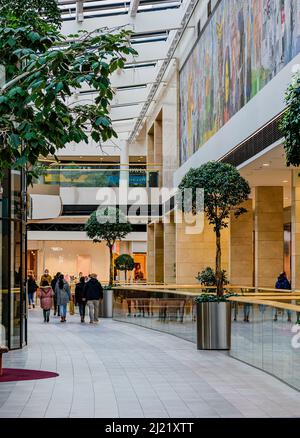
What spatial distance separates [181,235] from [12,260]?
17.9 metres

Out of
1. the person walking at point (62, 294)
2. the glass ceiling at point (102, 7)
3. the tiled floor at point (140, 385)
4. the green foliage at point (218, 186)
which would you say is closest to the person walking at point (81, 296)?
the person walking at point (62, 294)

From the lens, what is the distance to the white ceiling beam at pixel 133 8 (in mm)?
24644

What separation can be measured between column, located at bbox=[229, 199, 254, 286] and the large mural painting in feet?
10.6

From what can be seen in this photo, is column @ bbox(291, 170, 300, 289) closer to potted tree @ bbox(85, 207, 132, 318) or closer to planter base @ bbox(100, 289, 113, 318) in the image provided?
planter base @ bbox(100, 289, 113, 318)

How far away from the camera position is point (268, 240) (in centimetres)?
2614

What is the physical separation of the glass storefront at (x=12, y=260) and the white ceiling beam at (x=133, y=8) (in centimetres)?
979

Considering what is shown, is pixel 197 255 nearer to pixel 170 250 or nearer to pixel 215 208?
pixel 170 250

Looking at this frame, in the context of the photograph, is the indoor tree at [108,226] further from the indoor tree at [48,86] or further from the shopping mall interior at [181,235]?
the indoor tree at [48,86]

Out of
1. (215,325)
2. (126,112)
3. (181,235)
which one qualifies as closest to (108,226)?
(181,235)

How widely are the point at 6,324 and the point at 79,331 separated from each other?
19.9 feet

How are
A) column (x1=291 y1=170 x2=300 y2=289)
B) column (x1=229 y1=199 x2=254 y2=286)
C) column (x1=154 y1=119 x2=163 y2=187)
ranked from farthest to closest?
column (x1=154 y1=119 x2=163 y2=187), column (x1=229 y1=199 x2=254 y2=286), column (x1=291 y1=170 x2=300 y2=289)

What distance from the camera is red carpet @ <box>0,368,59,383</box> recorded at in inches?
452

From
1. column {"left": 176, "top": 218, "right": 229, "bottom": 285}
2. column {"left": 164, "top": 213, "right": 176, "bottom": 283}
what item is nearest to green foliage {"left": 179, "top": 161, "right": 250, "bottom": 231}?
column {"left": 176, "top": 218, "right": 229, "bottom": 285}

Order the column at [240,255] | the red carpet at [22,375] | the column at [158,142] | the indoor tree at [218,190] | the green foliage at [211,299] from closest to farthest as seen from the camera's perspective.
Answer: the red carpet at [22,375]
the green foliage at [211,299]
the indoor tree at [218,190]
the column at [240,255]
the column at [158,142]
